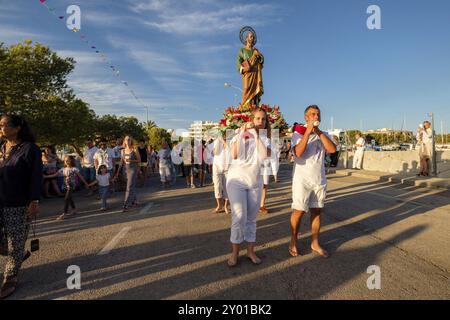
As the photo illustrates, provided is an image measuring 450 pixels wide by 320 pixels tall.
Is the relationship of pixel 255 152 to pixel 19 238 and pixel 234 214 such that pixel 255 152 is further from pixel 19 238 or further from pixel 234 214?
pixel 19 238

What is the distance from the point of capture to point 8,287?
3244mm

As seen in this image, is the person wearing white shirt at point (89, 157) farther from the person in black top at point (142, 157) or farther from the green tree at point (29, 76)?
the green tree at point (29, 76)

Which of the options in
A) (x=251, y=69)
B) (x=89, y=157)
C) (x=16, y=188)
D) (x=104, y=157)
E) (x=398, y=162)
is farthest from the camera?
(x=398, y=162)

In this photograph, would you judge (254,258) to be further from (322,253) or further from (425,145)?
(425,145)

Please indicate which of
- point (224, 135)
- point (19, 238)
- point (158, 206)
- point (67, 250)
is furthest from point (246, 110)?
point (19, 238)

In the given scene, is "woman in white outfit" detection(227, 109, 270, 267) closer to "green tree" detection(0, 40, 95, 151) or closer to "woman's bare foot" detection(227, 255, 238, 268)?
"woman's bare foot" detection(227, 255, 238, 268)

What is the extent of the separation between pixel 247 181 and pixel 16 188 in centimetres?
277

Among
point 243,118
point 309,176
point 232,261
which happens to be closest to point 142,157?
point 243,118

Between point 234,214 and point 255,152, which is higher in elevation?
point 255,152

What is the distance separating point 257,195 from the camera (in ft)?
12.9
